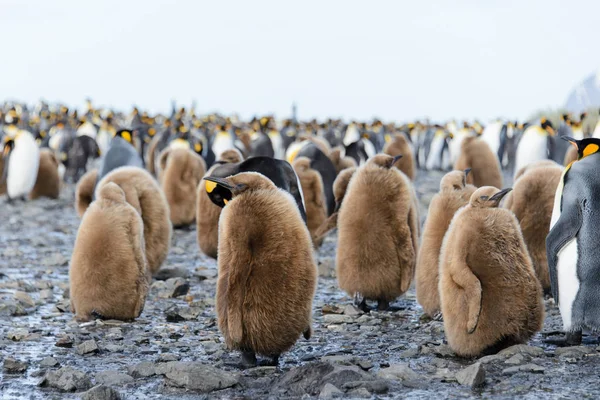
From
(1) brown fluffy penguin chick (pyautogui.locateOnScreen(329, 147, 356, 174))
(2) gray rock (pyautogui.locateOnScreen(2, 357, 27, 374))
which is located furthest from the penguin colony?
(1) brown fluffy penguin chick (pyautogui.locateOnScreen(329, 147, 356, 174))

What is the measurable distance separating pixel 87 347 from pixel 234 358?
88cm

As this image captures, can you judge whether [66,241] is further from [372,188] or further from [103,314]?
[372,188]

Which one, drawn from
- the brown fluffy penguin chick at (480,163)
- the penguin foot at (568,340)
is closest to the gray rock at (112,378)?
the penguin foot at (568,340)

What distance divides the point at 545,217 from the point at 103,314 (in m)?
3.18

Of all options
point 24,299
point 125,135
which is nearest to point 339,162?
point 125,135

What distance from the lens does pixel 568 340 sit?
187 inches

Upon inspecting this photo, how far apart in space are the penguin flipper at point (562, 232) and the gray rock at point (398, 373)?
131 cm

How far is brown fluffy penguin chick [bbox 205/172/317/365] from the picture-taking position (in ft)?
13.7

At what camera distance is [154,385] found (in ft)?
13.5

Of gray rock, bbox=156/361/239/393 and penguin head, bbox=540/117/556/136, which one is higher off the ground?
penguin head, bbox=540/117/556/136

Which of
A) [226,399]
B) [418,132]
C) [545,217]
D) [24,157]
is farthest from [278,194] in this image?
[418,132]

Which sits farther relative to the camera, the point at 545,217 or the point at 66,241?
the point at 66,241

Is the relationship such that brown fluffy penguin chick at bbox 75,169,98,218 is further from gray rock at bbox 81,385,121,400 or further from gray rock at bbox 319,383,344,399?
gray rock at bbox 319,383,344,399

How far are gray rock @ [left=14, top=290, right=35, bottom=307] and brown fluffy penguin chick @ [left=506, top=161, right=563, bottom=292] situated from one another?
145 inches
